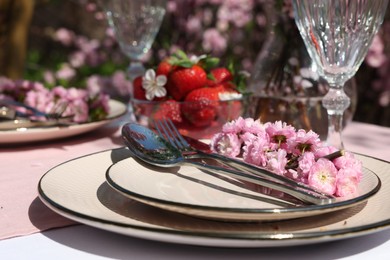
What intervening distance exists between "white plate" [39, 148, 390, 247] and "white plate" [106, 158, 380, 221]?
17 millimetres

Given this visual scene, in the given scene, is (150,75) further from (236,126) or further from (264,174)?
(264,174)

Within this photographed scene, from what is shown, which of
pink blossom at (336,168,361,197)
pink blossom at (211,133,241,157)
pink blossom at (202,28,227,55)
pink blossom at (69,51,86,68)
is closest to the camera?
pink blossom at (336,168,361,197)

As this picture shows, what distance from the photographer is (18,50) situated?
339 cm

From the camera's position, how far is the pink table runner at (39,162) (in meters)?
0.71

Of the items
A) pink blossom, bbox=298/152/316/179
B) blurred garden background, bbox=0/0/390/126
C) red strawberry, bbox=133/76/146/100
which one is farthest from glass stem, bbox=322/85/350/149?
blurred garden background, bbox=0/0/390/126

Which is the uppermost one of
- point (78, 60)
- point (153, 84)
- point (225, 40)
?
point (153, 84)

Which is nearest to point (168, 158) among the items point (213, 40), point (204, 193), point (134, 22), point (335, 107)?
point (204, 193)

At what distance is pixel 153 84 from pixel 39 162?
0.90 ft

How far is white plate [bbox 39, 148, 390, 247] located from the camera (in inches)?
Answer: 22.7

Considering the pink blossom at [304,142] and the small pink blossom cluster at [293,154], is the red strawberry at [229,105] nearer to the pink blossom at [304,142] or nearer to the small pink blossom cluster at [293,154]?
the small pink blossom cluster at [293,154]

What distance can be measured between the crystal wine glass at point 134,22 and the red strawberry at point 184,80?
331 mm

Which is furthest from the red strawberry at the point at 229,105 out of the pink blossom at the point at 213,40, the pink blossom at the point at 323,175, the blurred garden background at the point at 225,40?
the pink blossom at the point at 213,40

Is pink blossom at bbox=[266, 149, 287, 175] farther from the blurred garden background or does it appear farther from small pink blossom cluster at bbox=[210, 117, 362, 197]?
the blurred garden background

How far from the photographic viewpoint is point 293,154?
77cm
